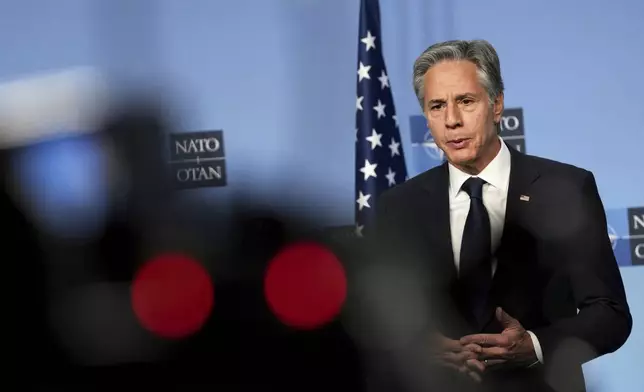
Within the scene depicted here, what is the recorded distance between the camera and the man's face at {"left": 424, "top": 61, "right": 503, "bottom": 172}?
1677 mm

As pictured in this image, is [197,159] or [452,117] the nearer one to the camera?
[452,117]

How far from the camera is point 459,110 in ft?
5.52

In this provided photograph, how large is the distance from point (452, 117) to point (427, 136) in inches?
111

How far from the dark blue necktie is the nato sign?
3.05m

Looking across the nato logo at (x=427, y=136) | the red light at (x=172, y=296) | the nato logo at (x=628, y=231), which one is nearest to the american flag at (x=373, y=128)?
the nato logo at (x=427, y=136)

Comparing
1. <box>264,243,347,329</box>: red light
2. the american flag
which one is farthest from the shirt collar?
the american flag

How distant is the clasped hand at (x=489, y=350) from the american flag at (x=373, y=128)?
226 cm

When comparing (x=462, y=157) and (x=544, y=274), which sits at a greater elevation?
(x=462, y=157)

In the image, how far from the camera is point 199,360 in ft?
9.59

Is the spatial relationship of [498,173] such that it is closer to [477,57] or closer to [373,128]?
[477,57]

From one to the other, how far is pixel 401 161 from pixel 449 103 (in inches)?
94.2

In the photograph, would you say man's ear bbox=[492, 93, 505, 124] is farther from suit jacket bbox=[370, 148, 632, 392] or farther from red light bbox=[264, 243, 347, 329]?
red light bbox=[264, 243, 347, 329]

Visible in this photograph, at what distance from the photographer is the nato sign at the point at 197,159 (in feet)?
15.2

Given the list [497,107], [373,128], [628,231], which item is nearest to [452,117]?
[497,107]
